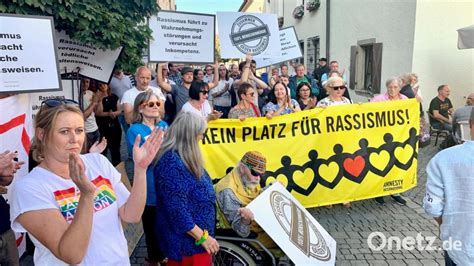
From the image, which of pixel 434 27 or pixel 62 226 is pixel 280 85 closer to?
pixel 62 226

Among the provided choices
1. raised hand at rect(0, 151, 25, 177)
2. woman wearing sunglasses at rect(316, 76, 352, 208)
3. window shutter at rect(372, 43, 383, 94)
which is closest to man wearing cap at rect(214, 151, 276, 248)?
raised hand at rect(0, 151, 25, 177)

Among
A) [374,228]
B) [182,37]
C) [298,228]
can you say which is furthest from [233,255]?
[182,37]

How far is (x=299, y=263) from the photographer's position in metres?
3.15

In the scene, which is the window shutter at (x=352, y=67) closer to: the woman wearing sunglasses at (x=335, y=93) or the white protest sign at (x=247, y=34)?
the white protest sign at (x=247, y=34)

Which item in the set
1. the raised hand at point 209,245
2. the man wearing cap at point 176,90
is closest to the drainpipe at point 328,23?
the man wearing cap at point 176,90

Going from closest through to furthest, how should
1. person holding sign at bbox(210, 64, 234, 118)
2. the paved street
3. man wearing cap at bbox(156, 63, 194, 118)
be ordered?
the paved street < man wearing cap at bbox(156, 63, 194, 118) < person holding sign at bbox(210, 64, 234, 118)

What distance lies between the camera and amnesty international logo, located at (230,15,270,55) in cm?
667

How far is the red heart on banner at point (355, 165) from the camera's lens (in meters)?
5.36

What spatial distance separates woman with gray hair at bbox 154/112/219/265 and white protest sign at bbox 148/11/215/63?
299 cm

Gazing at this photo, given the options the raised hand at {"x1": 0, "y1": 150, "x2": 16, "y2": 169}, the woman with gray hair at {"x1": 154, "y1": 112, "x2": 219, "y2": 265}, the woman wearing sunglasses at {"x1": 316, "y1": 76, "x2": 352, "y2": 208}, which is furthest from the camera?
the woman wearing sunglasses at {"x1": 316, "y1": 76, "x2": 352, "y2": 208}

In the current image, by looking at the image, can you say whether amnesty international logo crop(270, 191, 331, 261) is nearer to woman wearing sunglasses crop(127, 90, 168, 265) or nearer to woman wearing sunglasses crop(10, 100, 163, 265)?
woman wearing sunglasses crop(127, 90, 168, 265)

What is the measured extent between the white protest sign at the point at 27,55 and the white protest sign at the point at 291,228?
2090 mm

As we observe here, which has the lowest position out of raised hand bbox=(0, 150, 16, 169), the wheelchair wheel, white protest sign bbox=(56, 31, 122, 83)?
the wheelchair wheel

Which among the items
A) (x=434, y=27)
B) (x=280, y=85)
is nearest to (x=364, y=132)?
(x=280, y=85)
